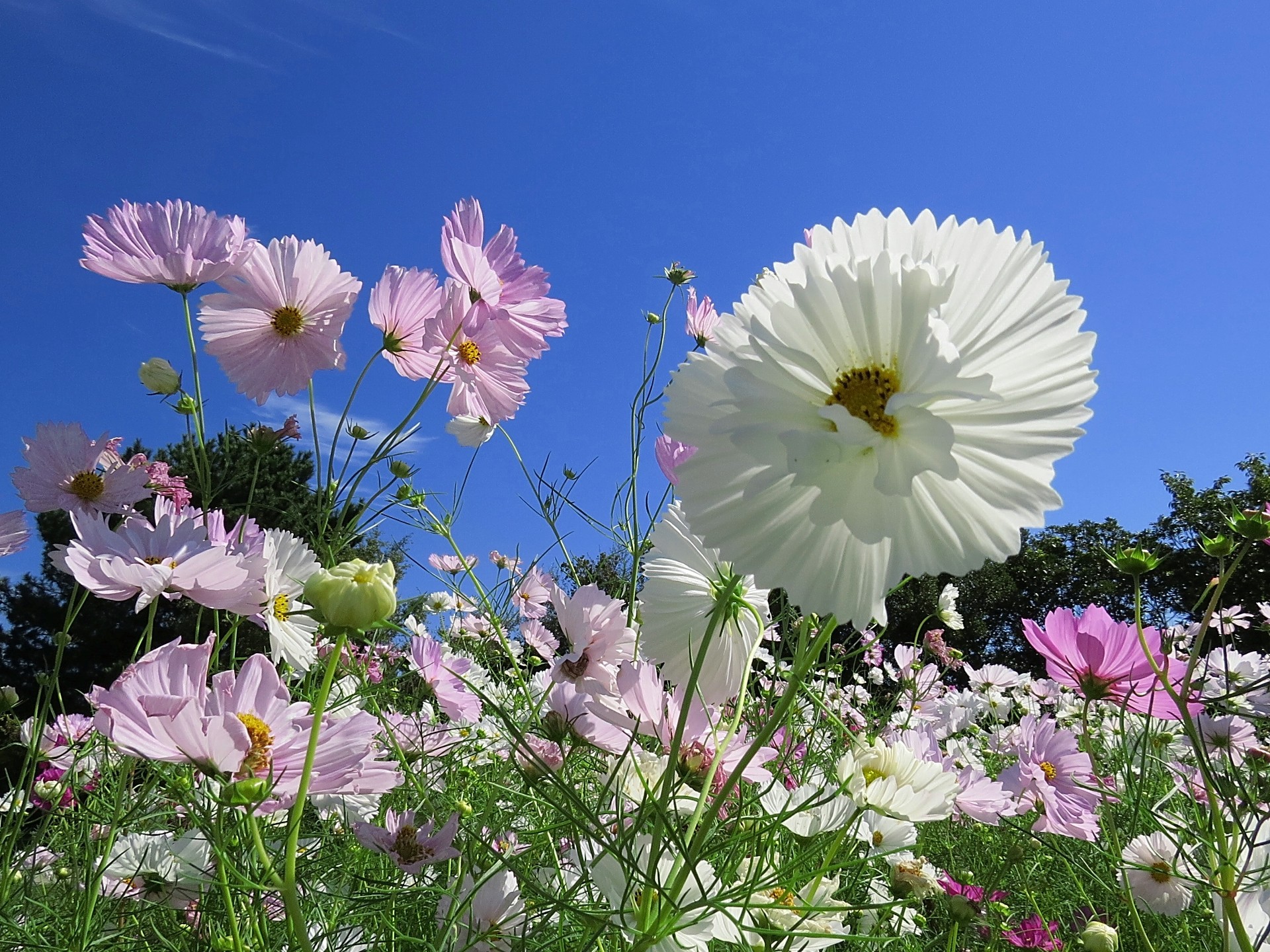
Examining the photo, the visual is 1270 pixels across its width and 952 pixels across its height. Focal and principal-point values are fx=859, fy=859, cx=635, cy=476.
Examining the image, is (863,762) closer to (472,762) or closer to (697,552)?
(697,552)

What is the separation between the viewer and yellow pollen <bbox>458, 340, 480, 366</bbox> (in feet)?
2.62

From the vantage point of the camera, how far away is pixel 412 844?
35.8 inches

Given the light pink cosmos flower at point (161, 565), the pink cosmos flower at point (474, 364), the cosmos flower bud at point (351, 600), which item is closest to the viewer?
the cosmos flower bud at point (351, 600)

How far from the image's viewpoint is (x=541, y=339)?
0.84m

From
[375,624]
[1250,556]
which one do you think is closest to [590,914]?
[375,624]

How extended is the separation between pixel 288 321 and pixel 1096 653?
823 mm

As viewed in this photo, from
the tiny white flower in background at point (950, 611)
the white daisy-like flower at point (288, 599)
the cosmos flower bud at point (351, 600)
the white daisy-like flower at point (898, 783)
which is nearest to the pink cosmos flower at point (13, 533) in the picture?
the white daisy-like flower at point (288, 599)

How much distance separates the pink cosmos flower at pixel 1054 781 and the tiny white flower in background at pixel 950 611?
909mm

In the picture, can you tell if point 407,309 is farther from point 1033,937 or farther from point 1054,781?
point 1054,781

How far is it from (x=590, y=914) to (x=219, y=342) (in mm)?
598

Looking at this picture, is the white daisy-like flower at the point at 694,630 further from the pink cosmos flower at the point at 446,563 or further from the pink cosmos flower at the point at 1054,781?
the pink cosmos flower at the point at 446,563

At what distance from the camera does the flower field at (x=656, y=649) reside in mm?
364

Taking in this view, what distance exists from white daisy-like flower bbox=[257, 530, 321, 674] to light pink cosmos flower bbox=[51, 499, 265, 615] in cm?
5

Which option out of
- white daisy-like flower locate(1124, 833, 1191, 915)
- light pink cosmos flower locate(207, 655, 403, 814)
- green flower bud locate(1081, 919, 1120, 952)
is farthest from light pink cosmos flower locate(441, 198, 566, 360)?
white daisy-like flower locate(1124, 833, 1191, 915)
